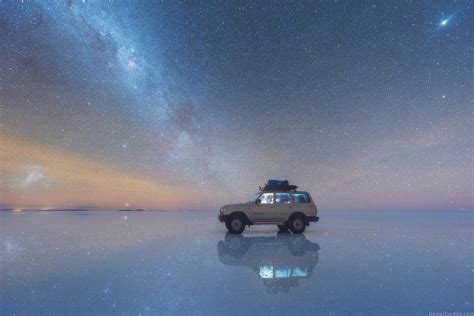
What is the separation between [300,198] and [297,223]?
4.46 feet

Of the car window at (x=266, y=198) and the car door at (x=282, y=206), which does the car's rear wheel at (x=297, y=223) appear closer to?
the car door at (x=282, y=206)

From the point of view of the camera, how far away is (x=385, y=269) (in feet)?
24.5

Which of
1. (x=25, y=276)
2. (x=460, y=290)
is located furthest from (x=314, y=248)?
(x=25, y=276)

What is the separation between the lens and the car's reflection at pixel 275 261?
20.4 feet

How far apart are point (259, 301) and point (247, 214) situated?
35.0 ft

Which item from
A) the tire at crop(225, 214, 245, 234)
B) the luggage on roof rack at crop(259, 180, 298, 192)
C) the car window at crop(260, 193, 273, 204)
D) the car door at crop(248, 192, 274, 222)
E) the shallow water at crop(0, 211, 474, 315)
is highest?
the luggage on roof rack at crop(259, 180, 298, 192)

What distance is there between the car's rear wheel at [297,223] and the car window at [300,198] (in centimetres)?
80

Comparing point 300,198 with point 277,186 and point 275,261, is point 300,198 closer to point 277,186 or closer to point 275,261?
point 277,186

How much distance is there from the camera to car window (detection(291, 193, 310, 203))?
15945 mm

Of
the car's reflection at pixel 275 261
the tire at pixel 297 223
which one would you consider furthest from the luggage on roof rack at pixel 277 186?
the car's reflection at pixel 275 261

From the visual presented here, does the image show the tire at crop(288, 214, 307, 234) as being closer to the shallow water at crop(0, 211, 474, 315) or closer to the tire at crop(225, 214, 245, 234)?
the tire at crop(225, 214, 245, 234)

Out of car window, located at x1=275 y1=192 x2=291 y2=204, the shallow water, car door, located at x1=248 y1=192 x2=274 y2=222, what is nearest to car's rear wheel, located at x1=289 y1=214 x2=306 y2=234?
car window, located at x1=275 y1=192 x2=291 y2=204

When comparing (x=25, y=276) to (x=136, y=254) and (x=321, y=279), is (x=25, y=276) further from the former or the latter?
(x=321, y=279)

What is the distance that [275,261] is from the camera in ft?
26.8
